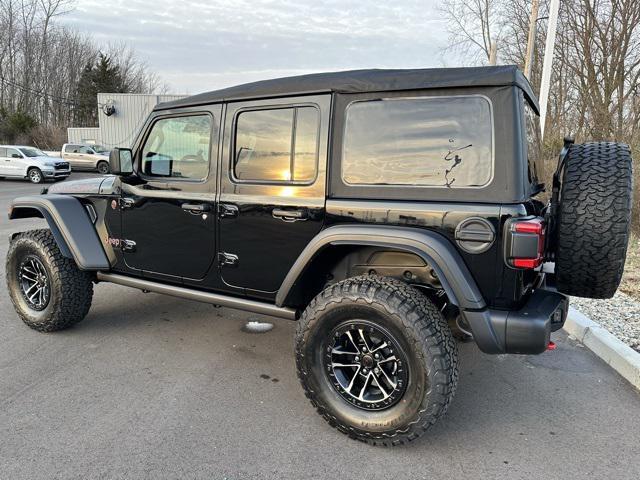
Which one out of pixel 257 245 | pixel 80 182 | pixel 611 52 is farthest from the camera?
pixel 611 52

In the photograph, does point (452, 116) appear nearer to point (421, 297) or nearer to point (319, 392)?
point (421, 297)

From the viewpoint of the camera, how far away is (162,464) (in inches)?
97.1

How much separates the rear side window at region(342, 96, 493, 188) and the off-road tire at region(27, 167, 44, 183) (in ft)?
71.0

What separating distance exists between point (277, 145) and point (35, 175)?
70.2ft

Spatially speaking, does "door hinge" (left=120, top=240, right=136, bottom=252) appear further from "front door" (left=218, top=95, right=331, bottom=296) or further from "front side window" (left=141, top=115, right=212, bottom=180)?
"front door" (left=218, top=95, right=331, bottom=296)

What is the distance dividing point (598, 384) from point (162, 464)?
9.93ft

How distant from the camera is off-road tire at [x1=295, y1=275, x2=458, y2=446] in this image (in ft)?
8.14

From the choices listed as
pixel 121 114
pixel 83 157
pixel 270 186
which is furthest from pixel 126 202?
pixel 121 114

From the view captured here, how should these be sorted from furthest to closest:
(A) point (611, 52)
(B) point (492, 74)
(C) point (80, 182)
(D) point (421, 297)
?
(A) point (611, 52) < (C) point (80, 182) < (D) point (421, 297) < (B) point (492, 74)

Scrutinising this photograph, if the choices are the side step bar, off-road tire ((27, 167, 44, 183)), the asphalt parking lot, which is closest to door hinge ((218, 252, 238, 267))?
the side step bar

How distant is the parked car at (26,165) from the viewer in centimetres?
2045

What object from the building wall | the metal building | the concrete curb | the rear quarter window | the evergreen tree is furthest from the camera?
the evergreen tree

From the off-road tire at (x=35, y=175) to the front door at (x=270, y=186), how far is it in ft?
68.3

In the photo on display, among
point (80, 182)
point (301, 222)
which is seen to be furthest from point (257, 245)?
point (80, 182)
